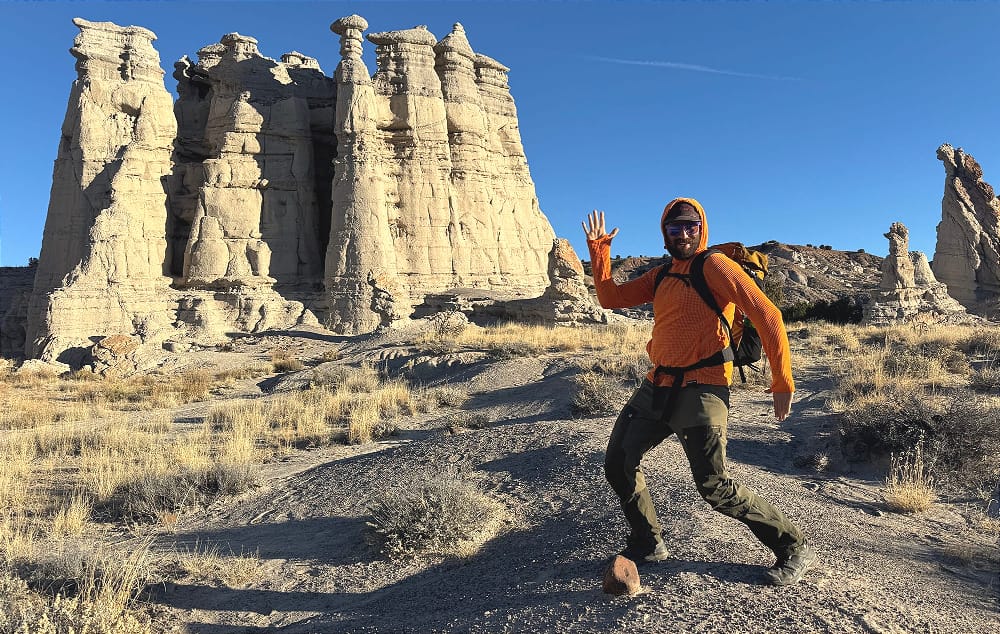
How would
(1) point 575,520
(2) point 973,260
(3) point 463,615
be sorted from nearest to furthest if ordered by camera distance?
(3) point 463,615
(1) point 575,520
(2) point 973,260

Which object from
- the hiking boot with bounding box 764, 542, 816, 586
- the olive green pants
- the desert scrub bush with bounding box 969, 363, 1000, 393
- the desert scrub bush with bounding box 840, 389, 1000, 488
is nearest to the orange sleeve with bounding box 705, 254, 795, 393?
the olive green pants

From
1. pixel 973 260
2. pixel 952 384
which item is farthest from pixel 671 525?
pixel 973 260

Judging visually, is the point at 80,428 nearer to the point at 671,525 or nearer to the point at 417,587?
the point at 417,587

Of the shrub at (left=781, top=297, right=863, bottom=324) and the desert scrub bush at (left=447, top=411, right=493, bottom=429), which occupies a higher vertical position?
the shrub at (left=781, top=297, right=863, bottom=324)

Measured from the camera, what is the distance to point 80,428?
31.9ft

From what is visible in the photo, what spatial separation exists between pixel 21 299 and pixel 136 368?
1302 cm

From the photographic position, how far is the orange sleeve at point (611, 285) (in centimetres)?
379

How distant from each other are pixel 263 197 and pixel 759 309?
25908 millimetres

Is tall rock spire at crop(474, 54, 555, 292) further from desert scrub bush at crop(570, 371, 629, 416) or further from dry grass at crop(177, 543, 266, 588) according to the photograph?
dry grass at crop(177, 543, 266, 588)

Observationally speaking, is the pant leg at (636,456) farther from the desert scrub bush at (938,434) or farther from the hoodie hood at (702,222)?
the desert scrub bush at (938,434)

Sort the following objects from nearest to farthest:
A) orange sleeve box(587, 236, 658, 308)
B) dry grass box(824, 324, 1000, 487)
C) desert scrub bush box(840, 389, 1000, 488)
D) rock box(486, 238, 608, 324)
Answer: orange sleeve box(587, 236, 658, 308)
desert scrub bush box(840, 389, 1000, 488)
dry grass box(824, 324, 1000, 487)
rock box(486, 238, 608, 324)

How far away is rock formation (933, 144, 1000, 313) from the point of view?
79.6 ft

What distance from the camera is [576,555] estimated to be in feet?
12.3

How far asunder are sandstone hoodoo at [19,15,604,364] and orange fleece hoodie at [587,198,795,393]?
17073 millimetres
